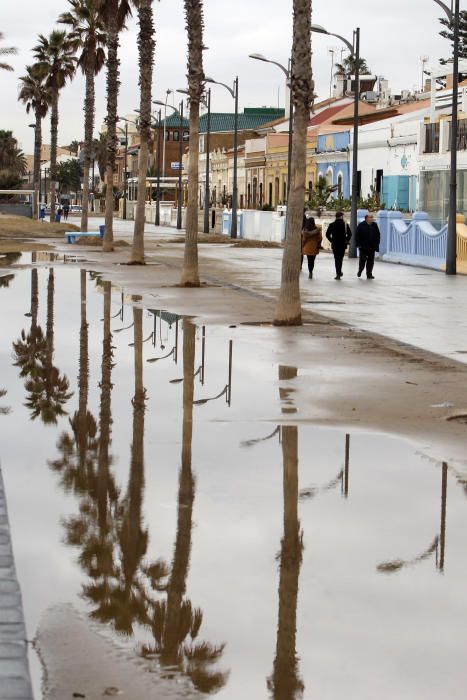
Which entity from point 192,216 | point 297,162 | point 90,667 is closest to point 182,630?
point 90,667

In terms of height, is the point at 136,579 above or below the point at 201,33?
below

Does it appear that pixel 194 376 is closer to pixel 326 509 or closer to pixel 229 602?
pixel 326 509

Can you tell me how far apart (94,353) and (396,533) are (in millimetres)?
9459

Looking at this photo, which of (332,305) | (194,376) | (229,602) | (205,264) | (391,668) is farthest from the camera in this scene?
(205,264)

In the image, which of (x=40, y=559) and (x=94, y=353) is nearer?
(x=40, y=559)

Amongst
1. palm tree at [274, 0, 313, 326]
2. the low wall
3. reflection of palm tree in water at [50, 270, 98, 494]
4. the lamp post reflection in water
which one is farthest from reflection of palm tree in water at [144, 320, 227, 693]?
the low wall

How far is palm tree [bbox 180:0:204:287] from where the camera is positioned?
95.8 ft

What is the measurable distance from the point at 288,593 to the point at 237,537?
3.81ft

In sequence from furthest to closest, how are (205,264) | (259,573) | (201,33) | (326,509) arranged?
(205,264) → (201,33) → (326,509) → (259,573)

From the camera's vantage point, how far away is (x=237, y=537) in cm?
781

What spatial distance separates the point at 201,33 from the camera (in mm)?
29359

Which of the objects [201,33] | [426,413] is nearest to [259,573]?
[426,413]

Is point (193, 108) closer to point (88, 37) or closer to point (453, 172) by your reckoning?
point (453, 172)

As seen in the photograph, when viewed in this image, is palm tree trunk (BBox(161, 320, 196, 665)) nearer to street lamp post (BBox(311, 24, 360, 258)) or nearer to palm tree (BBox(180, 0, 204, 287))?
palm tree (BBox(180, 0, 204, 287))
